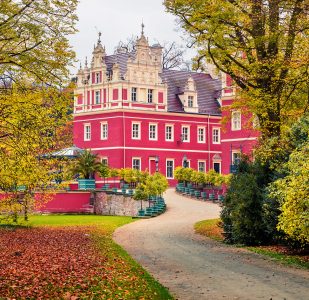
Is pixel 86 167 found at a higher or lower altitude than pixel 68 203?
higher

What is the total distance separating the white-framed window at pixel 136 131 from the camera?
5459 cm

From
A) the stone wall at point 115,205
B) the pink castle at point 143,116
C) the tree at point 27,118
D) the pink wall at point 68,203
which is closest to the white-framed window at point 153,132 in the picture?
the pink castle at point 143,116

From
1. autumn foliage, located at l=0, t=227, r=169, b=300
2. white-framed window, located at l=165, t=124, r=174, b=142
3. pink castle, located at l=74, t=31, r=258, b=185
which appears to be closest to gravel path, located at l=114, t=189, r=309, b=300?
autumn foliage, located at l=0, t=227, r=169, b=300

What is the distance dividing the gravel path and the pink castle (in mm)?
30312

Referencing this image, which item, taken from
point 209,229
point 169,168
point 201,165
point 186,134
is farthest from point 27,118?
point 201,165

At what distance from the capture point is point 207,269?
13594mm

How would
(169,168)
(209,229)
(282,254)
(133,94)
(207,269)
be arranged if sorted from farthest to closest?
(169,168), (133,94), (209,229), (282,254), (207,269)

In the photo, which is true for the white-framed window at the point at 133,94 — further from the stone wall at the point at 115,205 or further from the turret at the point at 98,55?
the stone wall at the point at 115,205

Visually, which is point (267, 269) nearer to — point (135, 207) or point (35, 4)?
point (35, 4)

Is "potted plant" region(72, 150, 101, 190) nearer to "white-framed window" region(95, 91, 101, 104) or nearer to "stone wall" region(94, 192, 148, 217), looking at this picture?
"stone wall" region(94, 192, 148, 217)

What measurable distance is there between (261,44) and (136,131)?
34.8m

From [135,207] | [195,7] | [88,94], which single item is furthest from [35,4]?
[88,94]

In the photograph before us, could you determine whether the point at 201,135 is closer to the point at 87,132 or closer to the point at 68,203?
the point at 87,132

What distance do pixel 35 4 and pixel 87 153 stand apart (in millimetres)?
27510
